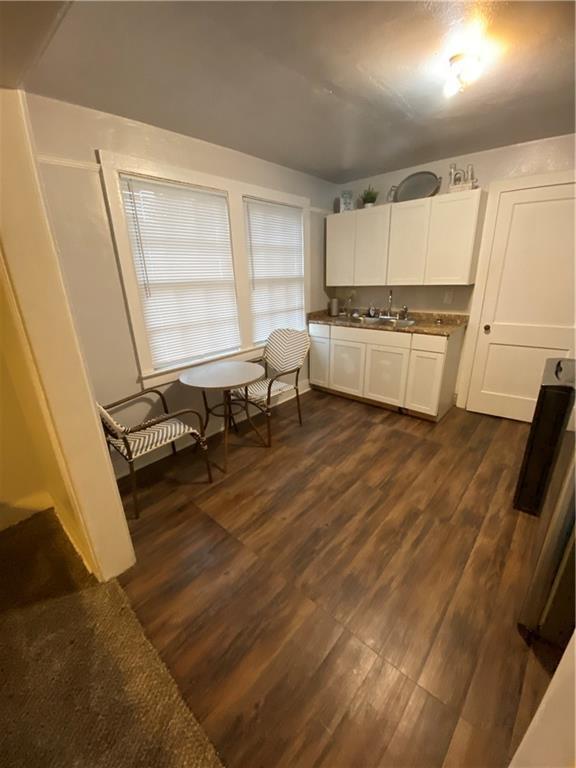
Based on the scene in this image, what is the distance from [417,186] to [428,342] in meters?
1.65

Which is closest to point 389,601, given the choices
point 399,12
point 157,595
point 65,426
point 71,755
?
point 157,595

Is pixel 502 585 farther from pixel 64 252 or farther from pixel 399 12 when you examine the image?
pixel 64 252

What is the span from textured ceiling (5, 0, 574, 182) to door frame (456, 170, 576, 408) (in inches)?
12.5

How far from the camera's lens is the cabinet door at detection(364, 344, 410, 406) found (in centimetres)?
304

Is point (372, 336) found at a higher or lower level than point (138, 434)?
→ higher

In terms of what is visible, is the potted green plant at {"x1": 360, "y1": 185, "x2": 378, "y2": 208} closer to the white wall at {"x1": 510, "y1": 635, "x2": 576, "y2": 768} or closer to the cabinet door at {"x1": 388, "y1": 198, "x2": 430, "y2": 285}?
the cabinet door at {"x1": 388, "y1": 198, "x2": 430, "y2": 285}

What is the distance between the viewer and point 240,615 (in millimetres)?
1350

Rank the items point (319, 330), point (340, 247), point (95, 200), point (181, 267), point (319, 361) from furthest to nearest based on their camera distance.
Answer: point (319, 361)
point (319, 330)
point (340, 247)
point (181, 267)
point (95, 200)

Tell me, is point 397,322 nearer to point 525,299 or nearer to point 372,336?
point 372,336

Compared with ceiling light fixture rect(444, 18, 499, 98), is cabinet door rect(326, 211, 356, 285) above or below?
below

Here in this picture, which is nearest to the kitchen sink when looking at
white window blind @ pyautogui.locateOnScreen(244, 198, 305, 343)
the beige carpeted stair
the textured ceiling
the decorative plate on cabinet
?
white window blind @ pyautogui.locateOnScreen(244, 198, 305, 343)

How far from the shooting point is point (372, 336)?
3.15 meters

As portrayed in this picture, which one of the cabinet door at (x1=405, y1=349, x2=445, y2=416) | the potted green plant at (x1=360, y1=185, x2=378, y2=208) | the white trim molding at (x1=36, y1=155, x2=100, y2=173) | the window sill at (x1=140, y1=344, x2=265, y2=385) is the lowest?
the cabinet door at (x1=405, y1=349, x2=445, y2=416)

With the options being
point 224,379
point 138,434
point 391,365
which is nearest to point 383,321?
point 391,365
